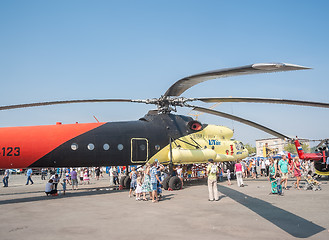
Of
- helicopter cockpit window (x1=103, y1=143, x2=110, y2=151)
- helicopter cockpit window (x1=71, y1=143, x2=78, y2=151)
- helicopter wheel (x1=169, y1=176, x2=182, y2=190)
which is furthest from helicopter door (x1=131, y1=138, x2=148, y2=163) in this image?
helicopter cockpit window (x1=71, y1=143, x2=78, y2=151)

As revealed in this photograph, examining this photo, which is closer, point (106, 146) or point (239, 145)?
point (106, 146)

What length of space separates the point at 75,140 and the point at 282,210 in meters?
9.47

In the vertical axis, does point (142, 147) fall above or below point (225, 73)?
below

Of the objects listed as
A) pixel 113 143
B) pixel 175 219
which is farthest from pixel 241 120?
pixel 175 219

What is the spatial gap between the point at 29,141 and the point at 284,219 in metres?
10.6

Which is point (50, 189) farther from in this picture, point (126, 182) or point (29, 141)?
point (126, 182)

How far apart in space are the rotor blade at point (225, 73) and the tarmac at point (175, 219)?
4.36m

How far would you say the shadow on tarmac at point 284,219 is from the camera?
6.59 m

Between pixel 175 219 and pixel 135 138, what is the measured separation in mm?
7554

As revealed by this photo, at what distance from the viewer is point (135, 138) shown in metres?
15.3

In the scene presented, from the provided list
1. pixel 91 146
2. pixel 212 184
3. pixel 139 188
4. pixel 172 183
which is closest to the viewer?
pixel 212 184

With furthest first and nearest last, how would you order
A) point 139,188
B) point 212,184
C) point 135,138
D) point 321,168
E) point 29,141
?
point 321,168 < point 135,138 < point 29,141 < point 139,188 < point 212,184

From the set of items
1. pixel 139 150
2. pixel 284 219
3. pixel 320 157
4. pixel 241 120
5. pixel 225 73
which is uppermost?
pixel 225 73

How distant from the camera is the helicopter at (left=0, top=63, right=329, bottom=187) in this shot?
12.4m
